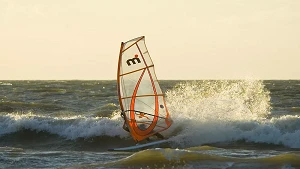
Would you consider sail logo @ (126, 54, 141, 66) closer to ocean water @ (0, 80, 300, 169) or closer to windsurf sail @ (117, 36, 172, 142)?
windsurf sail @ (117, 36, 172, 142)

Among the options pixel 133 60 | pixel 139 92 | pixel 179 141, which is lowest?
pixel 179 141

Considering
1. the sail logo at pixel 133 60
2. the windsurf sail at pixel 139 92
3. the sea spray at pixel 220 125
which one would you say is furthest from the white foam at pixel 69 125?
the sail logo at pixel 133 60

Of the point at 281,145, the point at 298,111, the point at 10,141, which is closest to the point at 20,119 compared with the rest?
the point at 10,141

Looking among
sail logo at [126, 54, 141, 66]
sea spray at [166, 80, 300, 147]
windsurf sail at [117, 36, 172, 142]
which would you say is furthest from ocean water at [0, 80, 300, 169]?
sail logo at [126, 54, 141, 66]

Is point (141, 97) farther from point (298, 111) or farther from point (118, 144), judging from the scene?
point (298, 111)

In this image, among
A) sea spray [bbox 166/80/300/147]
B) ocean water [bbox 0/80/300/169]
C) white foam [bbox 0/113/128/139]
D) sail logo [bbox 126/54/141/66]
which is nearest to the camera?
ocean water [bbox 0/80/300/169]

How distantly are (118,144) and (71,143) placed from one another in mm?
1462

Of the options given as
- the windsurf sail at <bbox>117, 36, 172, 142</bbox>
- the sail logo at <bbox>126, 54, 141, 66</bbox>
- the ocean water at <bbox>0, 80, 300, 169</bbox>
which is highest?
the sail logo at <bbox>126, 54, 141, 66</bbox>

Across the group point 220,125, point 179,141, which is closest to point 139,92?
point 179,141

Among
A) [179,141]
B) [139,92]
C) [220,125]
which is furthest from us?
[220,125]

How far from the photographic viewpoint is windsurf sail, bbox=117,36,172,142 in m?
13.8

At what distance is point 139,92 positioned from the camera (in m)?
14.2

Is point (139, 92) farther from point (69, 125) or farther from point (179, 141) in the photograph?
point (69, 125)

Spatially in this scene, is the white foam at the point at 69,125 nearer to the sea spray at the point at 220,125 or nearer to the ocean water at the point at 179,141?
the ocean water at the point at 179,141
